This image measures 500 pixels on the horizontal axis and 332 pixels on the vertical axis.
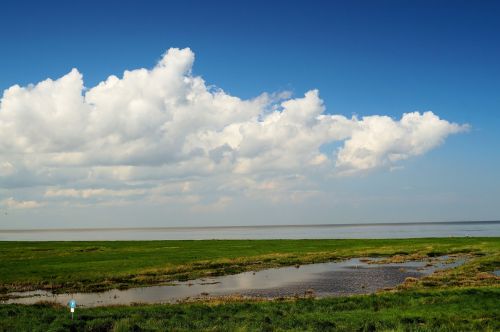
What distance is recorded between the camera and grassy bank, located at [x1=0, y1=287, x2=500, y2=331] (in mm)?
22969

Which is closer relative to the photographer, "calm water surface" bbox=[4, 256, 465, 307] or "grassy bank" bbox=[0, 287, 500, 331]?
"grassy bank" bbox=[0, 287, 500, 331]

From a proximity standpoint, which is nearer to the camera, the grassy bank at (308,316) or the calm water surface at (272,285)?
the grassy bank at (308,316)

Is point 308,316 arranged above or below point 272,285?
above

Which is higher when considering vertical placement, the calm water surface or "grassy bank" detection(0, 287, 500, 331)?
"grassy bank" detection(0, 287, 500, 331)

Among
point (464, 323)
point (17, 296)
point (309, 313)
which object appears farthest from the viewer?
point (17, 296)

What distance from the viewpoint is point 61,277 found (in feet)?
165

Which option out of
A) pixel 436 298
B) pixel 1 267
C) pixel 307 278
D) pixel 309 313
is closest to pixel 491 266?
pixel 307 278

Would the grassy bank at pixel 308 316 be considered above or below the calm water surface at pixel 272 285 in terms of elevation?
above

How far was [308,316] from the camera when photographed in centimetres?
2622

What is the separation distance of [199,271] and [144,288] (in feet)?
42.0

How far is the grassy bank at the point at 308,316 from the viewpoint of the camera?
22969 millimetres

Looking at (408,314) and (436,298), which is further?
(436,298)

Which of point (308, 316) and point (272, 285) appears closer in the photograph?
point (308, 316)

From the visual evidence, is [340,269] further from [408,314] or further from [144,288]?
[408,314]
